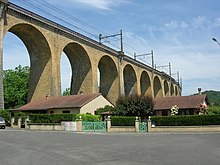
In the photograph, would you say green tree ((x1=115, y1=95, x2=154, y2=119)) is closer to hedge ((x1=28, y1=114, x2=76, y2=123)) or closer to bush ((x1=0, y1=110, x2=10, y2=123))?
hedge ((x1=28, y1=114, x2=76, y2=123))

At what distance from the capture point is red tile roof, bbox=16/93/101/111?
37.6 m

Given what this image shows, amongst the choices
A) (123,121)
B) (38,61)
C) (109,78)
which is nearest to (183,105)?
(123,121)

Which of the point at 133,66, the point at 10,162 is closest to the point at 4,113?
the point at 10,162

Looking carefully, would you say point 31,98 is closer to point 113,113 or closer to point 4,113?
point 4,113

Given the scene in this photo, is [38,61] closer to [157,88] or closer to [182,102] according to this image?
[182,102]

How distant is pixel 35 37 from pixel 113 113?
1472cm

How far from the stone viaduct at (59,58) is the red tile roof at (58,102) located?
158 cm

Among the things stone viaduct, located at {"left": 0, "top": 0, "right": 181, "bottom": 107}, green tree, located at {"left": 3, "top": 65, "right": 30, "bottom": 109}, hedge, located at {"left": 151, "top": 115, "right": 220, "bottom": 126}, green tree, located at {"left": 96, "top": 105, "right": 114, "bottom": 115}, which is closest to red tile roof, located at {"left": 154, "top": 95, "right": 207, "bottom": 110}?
green tree, located at {"left": 96, "top": 105, "right": 114, "bottom": 115}

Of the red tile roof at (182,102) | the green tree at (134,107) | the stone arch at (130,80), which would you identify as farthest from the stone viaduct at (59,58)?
the red tile roof at (182,102)

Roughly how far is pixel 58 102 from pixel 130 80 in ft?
108

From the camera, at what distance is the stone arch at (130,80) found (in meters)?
68.6

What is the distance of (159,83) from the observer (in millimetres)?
85562

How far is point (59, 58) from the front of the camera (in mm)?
43781

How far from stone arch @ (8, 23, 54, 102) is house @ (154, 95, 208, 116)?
51.9ft
